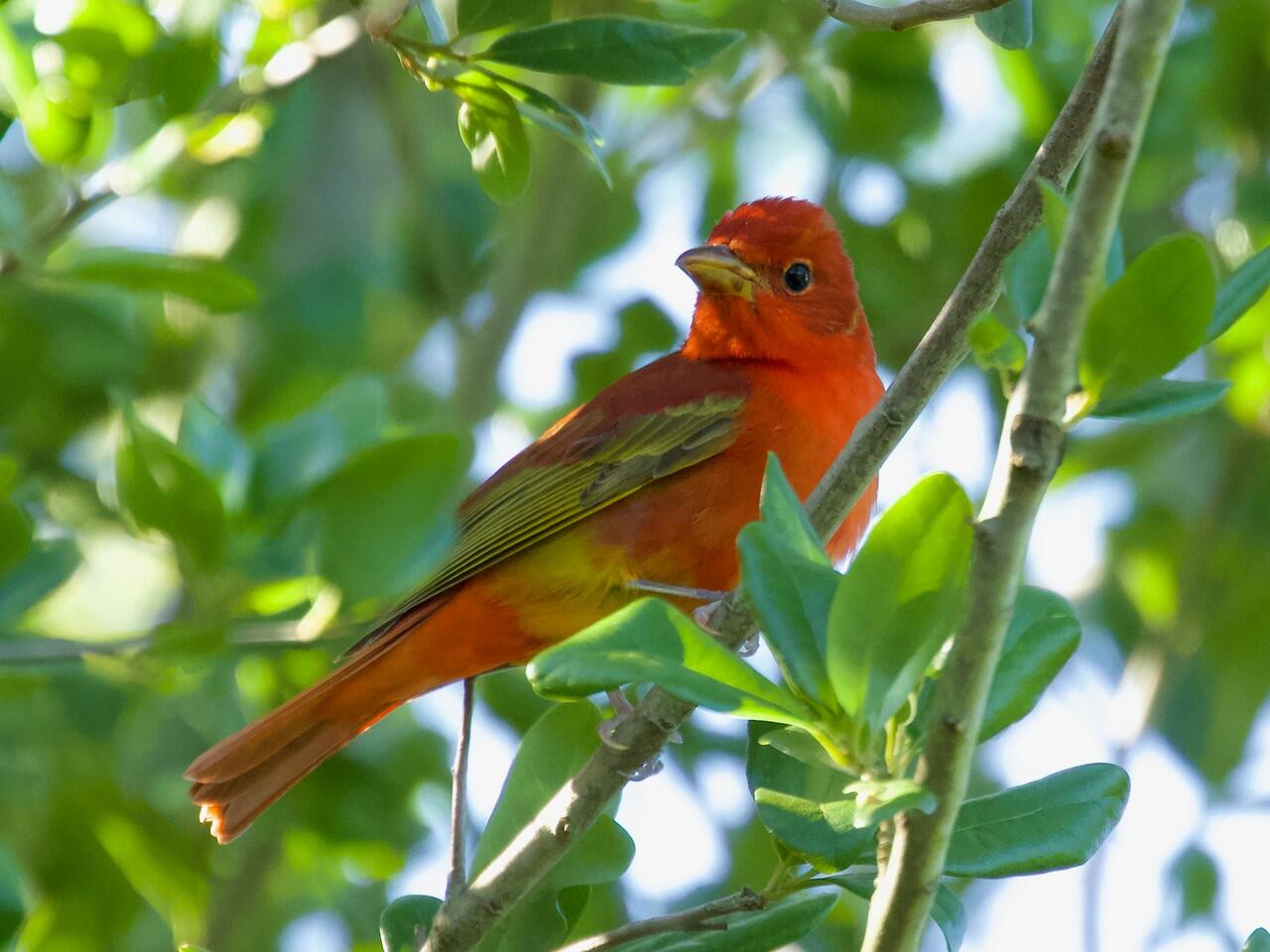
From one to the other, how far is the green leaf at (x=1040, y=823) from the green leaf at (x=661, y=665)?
17.2 inches

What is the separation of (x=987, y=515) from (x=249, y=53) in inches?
114

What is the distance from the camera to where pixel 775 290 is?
4727 millimetres

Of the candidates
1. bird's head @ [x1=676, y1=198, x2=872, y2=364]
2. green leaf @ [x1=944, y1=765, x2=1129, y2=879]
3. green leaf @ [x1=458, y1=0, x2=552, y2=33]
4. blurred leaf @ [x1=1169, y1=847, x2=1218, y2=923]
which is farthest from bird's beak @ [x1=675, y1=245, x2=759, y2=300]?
green leaf @ [x1=944, y1=765, x2=1129, y2=879]

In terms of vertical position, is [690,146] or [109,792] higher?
[690,146]

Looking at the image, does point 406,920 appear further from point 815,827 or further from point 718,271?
point 718,271

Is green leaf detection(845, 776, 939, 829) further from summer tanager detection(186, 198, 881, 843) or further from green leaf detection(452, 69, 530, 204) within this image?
summer tanager detection(186, 198, 881, 843)

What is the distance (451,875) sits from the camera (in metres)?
2.89

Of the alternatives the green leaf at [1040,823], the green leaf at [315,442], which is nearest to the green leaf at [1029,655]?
the green leaf at [1040,823]

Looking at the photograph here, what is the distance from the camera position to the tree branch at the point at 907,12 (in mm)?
2414

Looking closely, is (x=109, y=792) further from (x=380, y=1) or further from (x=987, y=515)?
(x=987, y=515)

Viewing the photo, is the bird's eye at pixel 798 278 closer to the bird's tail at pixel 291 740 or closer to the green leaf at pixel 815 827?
the bird's tail at pixel 291 740

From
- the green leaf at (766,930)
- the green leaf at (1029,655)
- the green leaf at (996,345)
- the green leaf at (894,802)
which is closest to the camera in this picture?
the green leaf at (894,802)

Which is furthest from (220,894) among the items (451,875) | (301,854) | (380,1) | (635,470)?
Answer: (380,1)

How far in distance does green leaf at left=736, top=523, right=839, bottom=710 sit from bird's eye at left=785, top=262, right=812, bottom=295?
9.76ft
